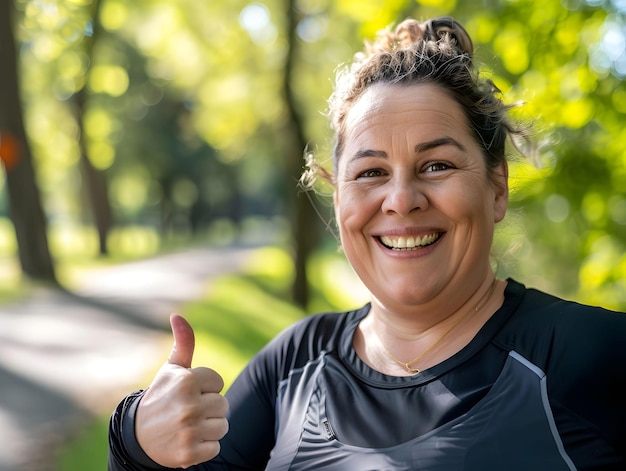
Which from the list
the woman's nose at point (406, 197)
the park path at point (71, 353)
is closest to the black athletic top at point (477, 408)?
the woman's nose at point (406, 197)

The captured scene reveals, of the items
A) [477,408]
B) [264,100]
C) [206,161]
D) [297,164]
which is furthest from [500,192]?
[206,161]

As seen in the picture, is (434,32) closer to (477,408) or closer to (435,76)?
(435,76)

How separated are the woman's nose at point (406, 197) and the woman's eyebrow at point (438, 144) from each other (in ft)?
0.24

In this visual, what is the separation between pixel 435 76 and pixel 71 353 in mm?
7363

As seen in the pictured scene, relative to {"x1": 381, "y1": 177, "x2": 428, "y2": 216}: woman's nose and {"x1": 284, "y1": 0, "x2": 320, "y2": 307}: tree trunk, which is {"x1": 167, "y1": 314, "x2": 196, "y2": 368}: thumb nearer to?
{"x1": 381, "y1": 177, "x2": 428, "y2": 216}: woman's nose

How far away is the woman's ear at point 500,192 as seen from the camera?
1.82 meters

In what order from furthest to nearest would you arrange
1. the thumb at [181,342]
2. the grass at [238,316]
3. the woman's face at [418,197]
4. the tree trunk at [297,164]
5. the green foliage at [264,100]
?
the tree trunk at [297,164]
the grass at [238,316]
the green foliage at [264,100]
the woman's face at [418,197]
the thumb at [181,342]

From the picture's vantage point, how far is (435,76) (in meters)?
1.76

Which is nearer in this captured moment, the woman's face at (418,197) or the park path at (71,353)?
the woman's face at (418,197)

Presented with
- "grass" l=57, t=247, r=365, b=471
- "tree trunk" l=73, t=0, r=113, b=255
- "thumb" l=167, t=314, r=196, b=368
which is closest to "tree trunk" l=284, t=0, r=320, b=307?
"grass" l=57, t=247, r=365, b=471

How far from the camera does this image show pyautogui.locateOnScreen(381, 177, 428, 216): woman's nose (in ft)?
5.46

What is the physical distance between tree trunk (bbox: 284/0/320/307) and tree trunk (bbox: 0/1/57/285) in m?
4.15

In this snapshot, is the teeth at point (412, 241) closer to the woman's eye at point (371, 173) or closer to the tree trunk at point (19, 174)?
the woman's eye at point (371, 173)

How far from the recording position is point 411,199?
1.66m
